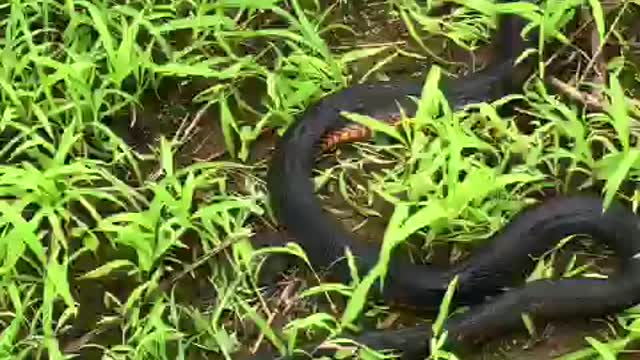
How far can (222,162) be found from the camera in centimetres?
339

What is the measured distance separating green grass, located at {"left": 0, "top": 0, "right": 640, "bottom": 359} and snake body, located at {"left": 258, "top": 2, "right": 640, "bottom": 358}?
6 cm

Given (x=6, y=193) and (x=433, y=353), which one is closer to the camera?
(x=433, y=353)

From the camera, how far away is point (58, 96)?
356cm

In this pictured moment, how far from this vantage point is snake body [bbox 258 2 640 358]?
2.96 m

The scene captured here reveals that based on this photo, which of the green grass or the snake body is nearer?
the snake body

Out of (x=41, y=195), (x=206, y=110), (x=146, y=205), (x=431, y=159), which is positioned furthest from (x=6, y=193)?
(x=431, y=159)

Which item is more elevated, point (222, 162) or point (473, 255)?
point (222, 162)

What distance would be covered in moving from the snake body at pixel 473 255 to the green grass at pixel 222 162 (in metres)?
0.06

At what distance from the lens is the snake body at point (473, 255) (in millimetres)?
2965

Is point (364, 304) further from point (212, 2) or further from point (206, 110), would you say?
point (212, 2)

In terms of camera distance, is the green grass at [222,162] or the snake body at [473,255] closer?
the snake body at [473,255]

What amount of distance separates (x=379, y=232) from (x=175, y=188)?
0.58 metres

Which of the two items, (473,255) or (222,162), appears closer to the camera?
(473,255)

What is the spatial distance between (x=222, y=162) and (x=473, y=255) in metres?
0.79
